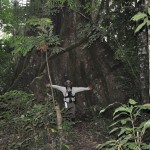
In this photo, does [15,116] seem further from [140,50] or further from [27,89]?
[27,89]

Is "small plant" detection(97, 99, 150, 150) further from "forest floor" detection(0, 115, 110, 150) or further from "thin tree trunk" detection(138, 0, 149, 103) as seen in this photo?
"thin tree trunk" detection(138, 0, 149, 103)

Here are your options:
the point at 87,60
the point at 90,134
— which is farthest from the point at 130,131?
the point at 87,60

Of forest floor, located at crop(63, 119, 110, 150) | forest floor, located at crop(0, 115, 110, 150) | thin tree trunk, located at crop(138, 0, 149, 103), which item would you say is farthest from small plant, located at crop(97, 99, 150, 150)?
thin tree trunk, located at crop(138, 0, 149, 103)

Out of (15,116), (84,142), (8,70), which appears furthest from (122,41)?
(8,70)

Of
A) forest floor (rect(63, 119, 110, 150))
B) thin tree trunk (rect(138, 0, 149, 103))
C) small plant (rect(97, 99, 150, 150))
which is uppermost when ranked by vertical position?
thin tree trunk (rect(138, 0, 149, 103))

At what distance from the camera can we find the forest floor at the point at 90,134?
7906 mm

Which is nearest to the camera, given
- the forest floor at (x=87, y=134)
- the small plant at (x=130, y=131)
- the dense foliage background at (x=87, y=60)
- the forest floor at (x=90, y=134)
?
the small plant at (x=130, y=131)

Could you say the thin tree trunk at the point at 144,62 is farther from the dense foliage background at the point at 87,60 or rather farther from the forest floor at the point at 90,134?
the forest floor at the point at 90,134

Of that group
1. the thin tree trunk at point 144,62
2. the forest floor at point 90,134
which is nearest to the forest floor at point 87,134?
the forest floor at point 90,134

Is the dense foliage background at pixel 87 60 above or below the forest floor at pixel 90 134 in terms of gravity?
above

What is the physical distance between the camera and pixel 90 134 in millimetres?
9234

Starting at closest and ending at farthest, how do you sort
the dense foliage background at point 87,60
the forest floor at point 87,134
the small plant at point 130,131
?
the small plant at point 130,131 < the forest floor at point 87,134 < the dense foliage background at point 87,60

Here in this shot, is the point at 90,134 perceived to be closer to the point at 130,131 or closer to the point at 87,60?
the point at 87,60

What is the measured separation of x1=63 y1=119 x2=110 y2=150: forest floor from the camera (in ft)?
25.9
